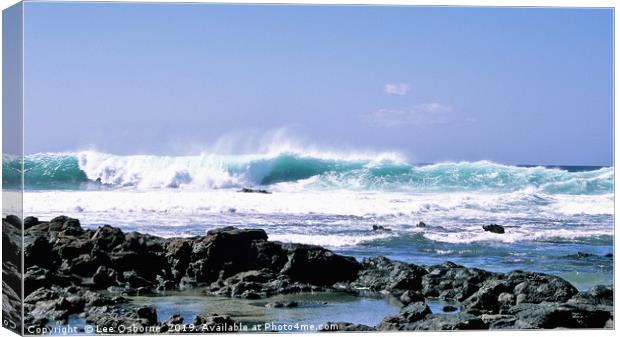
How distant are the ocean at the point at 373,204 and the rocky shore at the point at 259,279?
0.55ft

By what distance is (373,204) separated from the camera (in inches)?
634

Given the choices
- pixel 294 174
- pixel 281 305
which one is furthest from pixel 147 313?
pixel 294 174

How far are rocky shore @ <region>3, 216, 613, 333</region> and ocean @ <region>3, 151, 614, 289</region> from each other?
166 mm

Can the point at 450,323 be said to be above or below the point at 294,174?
below

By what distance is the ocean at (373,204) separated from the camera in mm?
15680

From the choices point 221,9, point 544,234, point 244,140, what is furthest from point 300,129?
point 544,234

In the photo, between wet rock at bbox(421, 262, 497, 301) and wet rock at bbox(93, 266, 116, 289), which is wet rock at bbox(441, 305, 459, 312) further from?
wet rock at bbox(93, 266, 116, 289)

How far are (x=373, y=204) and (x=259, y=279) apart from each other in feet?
5.31

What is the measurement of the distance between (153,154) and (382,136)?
104 inches

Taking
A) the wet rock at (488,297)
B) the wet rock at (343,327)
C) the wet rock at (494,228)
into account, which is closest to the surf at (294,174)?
the wet rock at (494,228)

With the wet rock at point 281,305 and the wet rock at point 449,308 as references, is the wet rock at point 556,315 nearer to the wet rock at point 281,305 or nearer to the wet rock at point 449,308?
the wet rock at point 449,308

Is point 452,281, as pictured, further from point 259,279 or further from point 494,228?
point 259,279

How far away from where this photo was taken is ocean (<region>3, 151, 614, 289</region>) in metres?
15.7

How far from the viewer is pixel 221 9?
1553 centimetres
